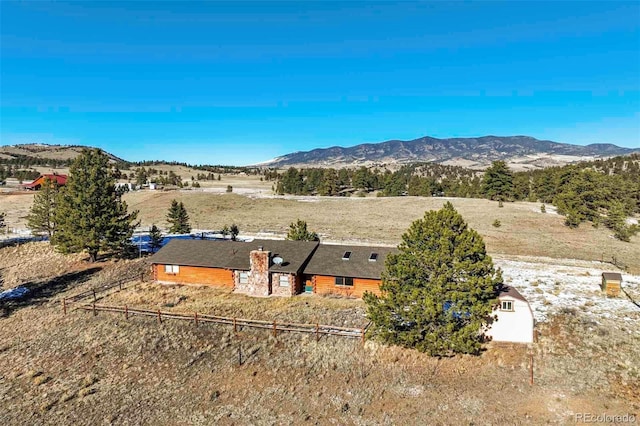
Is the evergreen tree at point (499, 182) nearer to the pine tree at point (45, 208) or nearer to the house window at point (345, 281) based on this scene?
the house window at point (345, 281)

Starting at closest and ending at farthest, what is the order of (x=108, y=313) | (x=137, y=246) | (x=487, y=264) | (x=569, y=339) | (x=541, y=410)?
(x=541, y=410) → (x=487, y=264) → (x=569, y=339) → (x=108, y=313) → (x=137, y=246)

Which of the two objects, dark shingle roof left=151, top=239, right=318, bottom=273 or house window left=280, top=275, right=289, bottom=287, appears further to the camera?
dark shingle roof left=151, top=239, right=318, bottom=273

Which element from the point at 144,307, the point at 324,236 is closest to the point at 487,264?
the point at 144,307

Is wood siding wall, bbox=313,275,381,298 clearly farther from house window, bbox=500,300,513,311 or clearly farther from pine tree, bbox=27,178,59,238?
pine tree, bbox=27,178,59,238

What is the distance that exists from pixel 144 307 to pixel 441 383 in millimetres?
21839

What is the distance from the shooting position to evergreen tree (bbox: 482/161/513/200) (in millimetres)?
87500

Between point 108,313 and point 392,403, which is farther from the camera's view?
point 108,313

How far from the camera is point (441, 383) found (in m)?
19.0

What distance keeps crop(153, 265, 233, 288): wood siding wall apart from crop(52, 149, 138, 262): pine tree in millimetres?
8408

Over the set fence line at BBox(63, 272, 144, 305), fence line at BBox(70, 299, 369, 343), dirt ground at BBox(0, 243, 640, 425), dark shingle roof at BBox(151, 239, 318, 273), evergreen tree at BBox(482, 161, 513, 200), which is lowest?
dirt ground at BBox(0, 243, 640, 425)

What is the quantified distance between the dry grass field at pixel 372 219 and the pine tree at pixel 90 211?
21697 millimetres

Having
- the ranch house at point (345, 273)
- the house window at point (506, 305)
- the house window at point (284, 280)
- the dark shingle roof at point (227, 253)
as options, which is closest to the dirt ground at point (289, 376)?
the house window at point (506, 305)

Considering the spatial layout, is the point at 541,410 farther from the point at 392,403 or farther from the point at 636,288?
the point at 636,288

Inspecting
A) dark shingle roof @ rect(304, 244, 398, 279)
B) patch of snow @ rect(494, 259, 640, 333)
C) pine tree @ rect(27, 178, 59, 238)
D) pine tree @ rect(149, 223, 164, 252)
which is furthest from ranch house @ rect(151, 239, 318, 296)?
pine tree @ rect(27, 178, 59, 238)
